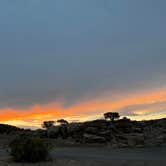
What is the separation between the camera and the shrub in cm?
2436

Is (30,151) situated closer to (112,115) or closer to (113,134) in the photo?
(113,134)

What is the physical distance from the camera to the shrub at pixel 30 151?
24359mm

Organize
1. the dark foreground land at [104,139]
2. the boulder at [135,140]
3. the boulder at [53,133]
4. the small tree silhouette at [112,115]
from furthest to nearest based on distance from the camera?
the small tree silhouette at [112,115] → the boulder at [53,133] → the boulder at [135,140] → the dark foreground land at [104,139]

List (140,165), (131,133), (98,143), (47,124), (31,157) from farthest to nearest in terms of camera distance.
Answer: (47,124) → (131,133) → (98,143) → (31,157) → (140,165)

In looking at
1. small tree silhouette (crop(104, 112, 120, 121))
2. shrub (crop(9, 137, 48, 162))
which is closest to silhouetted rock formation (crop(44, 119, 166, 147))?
small tree silhouette (crop(104, 112, 120, 121))

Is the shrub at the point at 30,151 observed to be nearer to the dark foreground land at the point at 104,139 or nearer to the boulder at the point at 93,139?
the dark foreground land at the point at 104,139

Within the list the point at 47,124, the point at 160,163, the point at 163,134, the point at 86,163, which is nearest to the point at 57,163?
the point at 86,163

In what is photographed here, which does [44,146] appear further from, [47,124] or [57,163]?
[47,124]

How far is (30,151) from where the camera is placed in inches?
963

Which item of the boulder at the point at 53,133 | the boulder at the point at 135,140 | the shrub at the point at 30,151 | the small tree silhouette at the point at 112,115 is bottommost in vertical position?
the shrub at the point at 30,151

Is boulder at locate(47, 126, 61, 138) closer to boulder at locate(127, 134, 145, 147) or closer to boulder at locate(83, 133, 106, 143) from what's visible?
boulder at locate(83, 133, 106, 143)

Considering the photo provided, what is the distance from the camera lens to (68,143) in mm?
47688

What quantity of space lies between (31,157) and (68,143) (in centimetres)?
2358

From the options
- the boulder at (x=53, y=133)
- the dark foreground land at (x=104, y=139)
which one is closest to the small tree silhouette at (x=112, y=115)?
the dark foreground land at (x=104, y=139)
